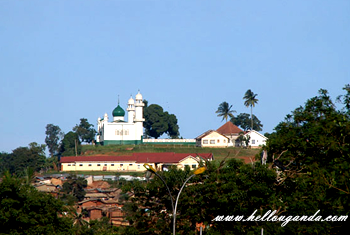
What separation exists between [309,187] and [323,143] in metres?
2.85

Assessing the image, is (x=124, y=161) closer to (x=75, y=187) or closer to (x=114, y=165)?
(x=114, y=165)

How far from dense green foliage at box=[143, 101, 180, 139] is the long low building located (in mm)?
20777

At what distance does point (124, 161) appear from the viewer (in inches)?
4011

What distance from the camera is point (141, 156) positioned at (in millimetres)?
104250

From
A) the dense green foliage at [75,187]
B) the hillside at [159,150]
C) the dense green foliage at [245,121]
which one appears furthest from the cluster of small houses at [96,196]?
the dense green foliage at [245,121]

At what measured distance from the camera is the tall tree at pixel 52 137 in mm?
146750

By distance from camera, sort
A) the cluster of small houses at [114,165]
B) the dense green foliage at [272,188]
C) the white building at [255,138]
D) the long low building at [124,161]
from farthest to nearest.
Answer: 1. the white building at [255,138]
2. the long low building at [124,161]
3. the cluster of small houses at [114,165]
4. the dense green foliage at [272,188]

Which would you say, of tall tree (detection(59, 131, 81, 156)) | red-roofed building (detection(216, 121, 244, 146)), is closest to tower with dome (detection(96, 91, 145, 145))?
tall tree (detection(59, 131, 81, 156))

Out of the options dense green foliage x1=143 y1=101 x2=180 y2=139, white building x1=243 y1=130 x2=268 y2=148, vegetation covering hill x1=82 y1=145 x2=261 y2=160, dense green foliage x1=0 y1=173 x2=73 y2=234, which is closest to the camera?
dense green foliage x1=0 y1=173 x2=73 y2=234

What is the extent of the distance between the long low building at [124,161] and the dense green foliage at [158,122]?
20777 millimetres

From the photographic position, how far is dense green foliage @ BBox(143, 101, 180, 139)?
126125mm

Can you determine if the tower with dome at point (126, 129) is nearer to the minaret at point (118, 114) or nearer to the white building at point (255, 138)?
the minaret at point (118, 114)

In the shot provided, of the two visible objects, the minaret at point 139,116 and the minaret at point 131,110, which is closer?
the minaret at point 139,116

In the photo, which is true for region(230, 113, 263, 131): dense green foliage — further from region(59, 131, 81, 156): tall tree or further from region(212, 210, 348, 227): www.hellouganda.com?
region(212, 210, 348, 227): www.hellouganda.com
